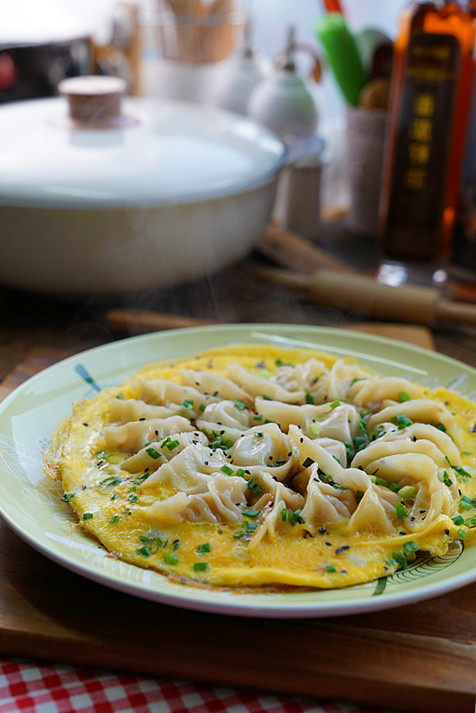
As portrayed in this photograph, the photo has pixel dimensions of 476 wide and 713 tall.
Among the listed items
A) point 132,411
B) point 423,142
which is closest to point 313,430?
point 132,411

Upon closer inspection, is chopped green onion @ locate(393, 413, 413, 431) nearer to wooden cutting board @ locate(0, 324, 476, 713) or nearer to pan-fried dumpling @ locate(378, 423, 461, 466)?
pan-fried dumpling @ locate(378, 423, 461, 466)

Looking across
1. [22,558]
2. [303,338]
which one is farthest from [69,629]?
[303,338]

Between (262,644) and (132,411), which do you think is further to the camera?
(132,411)

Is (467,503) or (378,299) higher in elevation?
(467,503)

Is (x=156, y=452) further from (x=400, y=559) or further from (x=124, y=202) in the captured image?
(x=124, y=202)

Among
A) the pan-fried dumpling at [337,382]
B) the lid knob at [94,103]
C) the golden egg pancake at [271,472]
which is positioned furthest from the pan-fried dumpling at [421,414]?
the lid knob at [94,103]

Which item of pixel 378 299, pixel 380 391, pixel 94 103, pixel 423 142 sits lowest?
pixel 378 299

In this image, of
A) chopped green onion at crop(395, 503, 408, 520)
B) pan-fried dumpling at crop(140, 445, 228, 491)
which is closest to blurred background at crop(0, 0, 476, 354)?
pan-fried dumpling at crop(140, 445, 228, 491)
